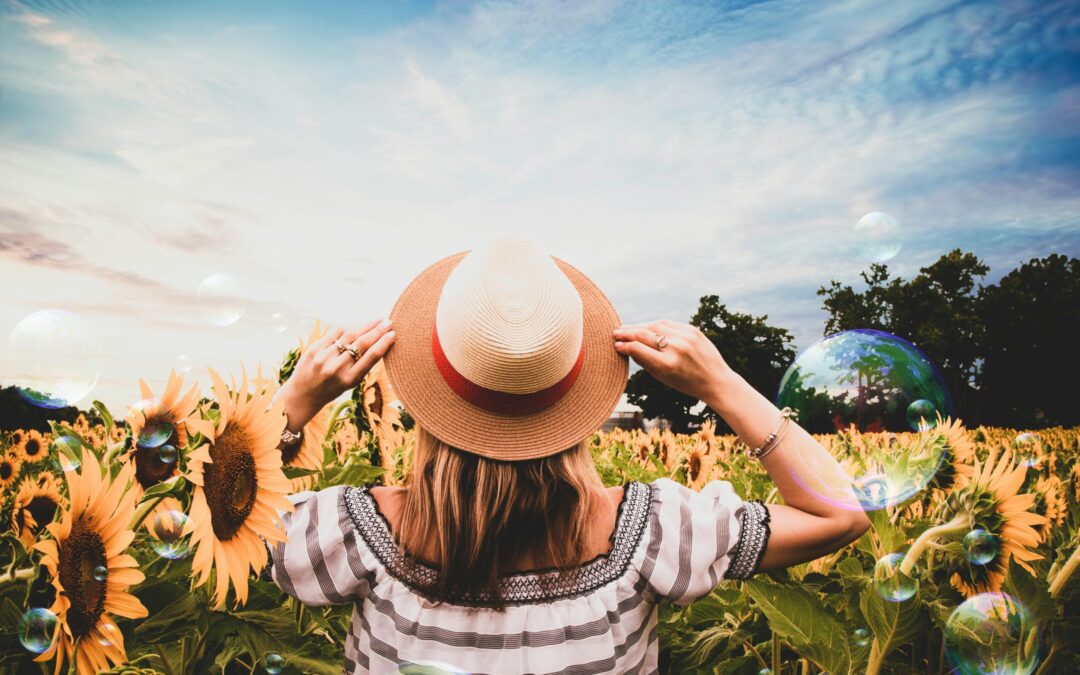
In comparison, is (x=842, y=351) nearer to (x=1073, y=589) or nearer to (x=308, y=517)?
(x=1073, y=589)

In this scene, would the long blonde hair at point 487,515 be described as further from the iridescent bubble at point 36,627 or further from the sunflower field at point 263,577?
the iridescent bubble at point 36,627

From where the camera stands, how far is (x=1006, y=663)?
6.11ft

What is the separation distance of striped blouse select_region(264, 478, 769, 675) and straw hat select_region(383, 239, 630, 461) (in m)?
0.32

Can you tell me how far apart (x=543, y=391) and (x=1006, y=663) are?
1.61m

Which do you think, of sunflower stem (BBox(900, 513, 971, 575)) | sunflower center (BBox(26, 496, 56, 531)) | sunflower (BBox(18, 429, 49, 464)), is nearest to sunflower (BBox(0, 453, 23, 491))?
sunflower (BBox(18, 429, 49, 464))

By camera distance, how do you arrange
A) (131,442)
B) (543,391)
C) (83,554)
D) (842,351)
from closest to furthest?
1. (83,554)
2. (131,442)
3. (543,391)
4. (842,351)

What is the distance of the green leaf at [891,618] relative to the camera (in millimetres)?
1506

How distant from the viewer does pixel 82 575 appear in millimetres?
1095

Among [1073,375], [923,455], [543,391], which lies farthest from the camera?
[1073,375]

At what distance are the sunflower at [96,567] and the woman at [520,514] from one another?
45 cm

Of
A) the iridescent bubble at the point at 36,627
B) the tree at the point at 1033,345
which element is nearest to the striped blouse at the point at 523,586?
A: the iridescent bubble at the point at 36,627

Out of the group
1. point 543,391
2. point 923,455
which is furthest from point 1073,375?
point 543,391

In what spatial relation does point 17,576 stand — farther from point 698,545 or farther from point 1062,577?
point 1062,577

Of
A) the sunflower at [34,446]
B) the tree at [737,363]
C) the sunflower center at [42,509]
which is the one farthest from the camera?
the tree at [737,363]
